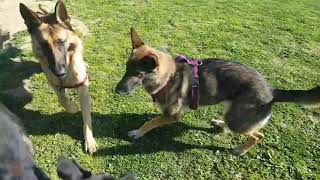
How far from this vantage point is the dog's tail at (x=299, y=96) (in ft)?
14.2

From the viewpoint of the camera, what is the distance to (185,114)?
221 inches

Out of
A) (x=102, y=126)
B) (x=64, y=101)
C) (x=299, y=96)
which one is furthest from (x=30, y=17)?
(x=299, y=96)

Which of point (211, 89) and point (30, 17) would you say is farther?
point (211, 89)

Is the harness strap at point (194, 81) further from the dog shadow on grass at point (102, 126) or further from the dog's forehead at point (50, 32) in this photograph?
the dog's forehead at point (50, 32)

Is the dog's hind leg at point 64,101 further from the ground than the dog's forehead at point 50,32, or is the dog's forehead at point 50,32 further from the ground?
the dog's forehead at point 50,32

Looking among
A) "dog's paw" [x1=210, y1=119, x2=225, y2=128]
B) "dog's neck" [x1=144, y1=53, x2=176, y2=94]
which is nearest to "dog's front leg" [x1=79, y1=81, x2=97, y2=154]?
"dog's neck" [x1=144, y1=53, x2=176, y2=94]

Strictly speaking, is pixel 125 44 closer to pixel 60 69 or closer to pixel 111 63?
pixel 111 63

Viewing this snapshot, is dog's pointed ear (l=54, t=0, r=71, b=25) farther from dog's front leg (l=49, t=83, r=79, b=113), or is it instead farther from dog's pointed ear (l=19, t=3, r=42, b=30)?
dog's front leg (l=49, t=83, r=79, b=113)

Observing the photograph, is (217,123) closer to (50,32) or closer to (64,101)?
(64,101)

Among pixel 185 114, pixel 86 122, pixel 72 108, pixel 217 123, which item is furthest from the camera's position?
pixel 185 114

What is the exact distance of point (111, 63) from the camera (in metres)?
6.48

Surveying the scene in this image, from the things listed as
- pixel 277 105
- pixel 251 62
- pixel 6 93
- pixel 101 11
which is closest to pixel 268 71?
pixel 251 62

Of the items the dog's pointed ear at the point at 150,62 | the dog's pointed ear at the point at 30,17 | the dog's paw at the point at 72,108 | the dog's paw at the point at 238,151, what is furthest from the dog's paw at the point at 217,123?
the dog's pointed ear at the point at 30,17

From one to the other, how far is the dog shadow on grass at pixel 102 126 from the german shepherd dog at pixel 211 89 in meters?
0.19
